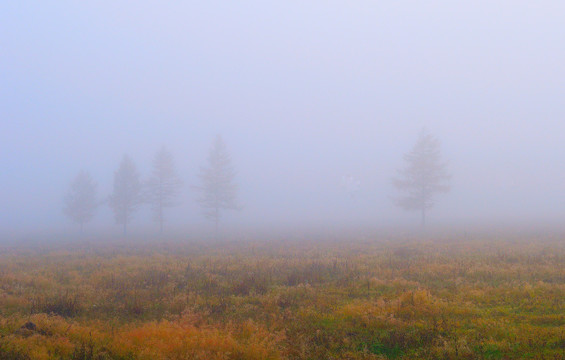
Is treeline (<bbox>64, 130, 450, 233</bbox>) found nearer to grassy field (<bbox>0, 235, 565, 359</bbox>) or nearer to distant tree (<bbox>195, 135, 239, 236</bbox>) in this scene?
distant tree (<bbox>195, 135, 239, 236</bbox>)

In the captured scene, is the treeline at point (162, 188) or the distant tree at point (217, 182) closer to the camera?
the distant tree at point (217, 182)

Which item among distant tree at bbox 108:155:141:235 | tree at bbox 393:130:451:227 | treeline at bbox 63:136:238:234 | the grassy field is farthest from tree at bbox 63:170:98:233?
tree at bbox 393:130:451:227

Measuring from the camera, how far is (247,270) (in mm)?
13492

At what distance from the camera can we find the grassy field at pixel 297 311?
5.40m

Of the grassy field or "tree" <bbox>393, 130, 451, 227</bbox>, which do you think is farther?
"tree" <bbox>393, 130, 451, 227</bbox>

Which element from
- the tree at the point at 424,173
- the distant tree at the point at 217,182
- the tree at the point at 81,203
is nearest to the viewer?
the tree at the point at 424,173

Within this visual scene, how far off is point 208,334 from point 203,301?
2.90 meters

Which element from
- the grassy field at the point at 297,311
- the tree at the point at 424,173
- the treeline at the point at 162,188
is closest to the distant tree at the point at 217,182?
the treeline at the point at 162,188

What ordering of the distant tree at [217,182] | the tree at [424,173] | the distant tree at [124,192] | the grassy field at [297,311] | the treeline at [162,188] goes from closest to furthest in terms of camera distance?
the grassy field at [297,311], the tree at [424,173], the distant tree at [217,182], the treeline at [162,188], the distant tree at [124,192]

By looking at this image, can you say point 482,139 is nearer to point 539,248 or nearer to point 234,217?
point 234,217

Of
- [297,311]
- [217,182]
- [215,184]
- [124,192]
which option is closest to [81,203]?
[124,192]

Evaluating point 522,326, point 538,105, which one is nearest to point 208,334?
point 522,326

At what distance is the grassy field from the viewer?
540 centimetres

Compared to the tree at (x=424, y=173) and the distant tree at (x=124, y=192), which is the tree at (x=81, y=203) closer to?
the distant tree at (x=124, y=192)
